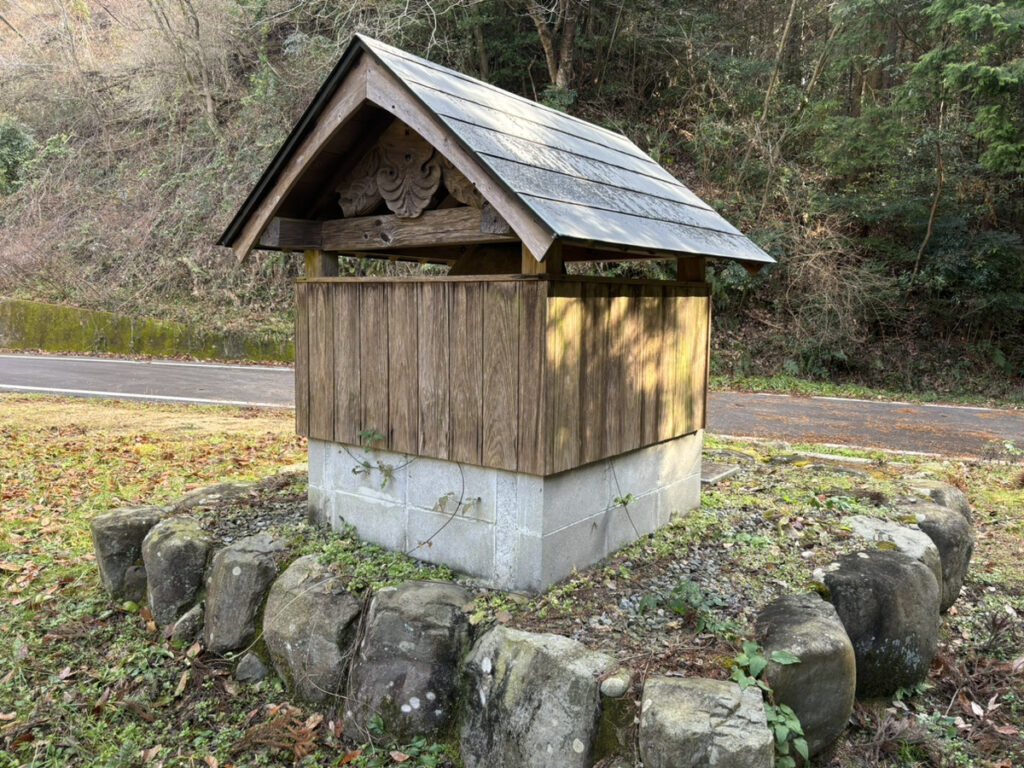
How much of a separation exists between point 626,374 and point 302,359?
7.40ft

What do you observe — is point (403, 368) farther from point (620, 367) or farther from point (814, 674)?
point (814, 674)

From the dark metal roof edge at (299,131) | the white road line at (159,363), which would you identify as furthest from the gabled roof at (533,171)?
the white road line at (159,363)

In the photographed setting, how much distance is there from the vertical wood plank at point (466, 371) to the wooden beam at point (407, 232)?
0.30 metres

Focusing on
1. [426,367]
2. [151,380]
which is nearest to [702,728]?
[426,367]

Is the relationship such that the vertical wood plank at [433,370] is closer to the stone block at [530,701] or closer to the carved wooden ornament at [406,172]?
the carved wooden ornament at [406,172]

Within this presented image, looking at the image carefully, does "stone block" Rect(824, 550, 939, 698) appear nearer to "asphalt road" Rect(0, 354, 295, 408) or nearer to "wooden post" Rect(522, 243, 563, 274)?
"wooden post" Rect(522, 243, 563, 274)

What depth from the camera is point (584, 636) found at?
3.66m

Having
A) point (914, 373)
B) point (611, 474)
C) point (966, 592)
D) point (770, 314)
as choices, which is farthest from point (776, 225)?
point (611, 474)

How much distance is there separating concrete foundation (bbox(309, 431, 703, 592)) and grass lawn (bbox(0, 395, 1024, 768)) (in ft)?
0.51

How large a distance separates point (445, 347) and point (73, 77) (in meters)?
27.0

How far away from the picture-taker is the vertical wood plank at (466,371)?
13.7 ft

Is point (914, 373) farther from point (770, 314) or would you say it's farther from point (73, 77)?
point (73, 77)

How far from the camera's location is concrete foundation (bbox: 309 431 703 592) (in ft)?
13.6

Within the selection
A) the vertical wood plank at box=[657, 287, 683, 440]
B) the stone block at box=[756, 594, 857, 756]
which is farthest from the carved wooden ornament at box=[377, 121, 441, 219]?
the stone block at box=[756, 594, 857, 756]
